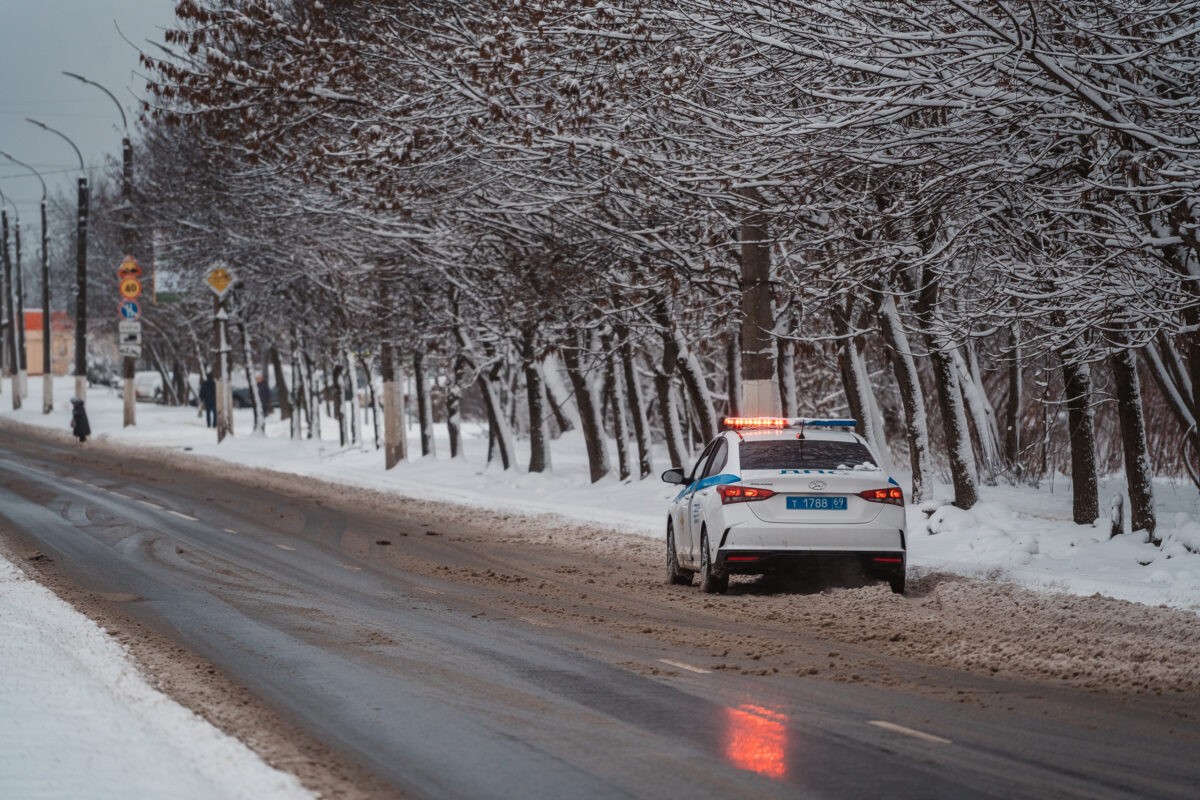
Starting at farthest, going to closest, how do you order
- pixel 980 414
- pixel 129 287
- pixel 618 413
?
pixel 129 287 → pixel 618 413 → pixel 980 414

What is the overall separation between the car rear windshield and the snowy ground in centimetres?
208

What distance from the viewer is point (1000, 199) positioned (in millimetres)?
14711

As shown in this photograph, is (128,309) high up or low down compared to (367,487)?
up

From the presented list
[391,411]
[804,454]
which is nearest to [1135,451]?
[804,454]

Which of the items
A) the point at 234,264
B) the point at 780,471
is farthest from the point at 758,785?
the point at 234,264

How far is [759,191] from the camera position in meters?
18.6

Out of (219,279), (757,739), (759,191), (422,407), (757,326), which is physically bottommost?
(757,739)

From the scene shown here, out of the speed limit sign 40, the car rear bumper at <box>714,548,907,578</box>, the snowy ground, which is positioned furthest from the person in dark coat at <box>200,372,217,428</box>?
the car rear bumper at <box>714,548,907,578</box>

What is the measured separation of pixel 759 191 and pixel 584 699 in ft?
36.2

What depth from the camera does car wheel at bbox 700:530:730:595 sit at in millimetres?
13992

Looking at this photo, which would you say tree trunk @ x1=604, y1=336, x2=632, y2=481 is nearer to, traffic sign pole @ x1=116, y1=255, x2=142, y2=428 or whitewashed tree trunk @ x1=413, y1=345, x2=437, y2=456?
whitewashed tree trunk @ x1=413, y1=345, x2=437, y2=456

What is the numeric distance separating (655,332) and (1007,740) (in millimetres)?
20776

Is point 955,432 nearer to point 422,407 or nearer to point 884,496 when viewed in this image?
point 884,496

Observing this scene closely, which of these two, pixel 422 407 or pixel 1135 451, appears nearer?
pixel 1135 451
